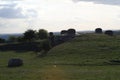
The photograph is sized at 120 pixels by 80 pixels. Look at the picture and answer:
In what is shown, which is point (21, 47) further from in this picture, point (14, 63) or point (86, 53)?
point (14, 63)

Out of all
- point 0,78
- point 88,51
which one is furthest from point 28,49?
point 0,78

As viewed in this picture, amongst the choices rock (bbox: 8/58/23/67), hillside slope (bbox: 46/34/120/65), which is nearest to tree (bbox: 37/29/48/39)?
hillside slope (bbox: 46/34/120/65)

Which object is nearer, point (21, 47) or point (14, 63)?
point (14, 63)

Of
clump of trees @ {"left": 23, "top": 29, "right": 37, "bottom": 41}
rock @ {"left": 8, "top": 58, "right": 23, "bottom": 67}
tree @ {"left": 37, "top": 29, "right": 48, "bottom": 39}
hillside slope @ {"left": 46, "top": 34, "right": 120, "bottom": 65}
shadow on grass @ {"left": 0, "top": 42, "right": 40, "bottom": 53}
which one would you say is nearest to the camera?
rock @ {"left": 8, "top": 58, "right": 23, "bottom": 67}

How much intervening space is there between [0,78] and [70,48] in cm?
4866

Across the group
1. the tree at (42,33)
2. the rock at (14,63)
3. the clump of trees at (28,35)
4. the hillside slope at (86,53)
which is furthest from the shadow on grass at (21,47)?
the rock at (14,63)

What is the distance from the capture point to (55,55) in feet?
259

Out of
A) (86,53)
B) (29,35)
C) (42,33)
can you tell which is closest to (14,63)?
(86,53)

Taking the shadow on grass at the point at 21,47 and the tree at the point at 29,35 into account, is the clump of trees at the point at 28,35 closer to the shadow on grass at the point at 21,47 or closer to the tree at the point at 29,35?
the tree at the point at 29,35

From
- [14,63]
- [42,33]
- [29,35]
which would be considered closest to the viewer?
[14,63]

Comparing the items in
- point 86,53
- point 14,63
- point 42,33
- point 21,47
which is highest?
point 42,33

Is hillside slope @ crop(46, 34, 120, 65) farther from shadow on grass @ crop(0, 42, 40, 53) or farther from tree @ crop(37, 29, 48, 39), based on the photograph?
tree @ crop(37, 29, 48, 39)

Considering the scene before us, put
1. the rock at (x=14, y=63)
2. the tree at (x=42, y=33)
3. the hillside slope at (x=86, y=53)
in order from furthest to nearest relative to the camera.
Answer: the tree at (x=42, y=33) < the hillside slope at (x=86, y=53) < the rock at (x=14, y=63)

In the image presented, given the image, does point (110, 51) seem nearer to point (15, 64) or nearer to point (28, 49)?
point (15, 64)
